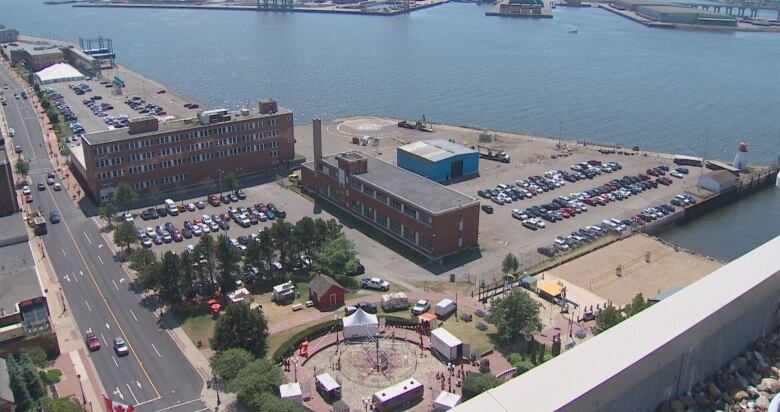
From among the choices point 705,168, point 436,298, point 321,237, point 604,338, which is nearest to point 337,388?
point 436,298

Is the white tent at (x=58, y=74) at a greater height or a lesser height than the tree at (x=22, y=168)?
greater

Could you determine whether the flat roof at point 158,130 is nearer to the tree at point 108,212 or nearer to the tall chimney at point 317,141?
the tree at point 108,212

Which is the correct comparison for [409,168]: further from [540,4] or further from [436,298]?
[540,4]

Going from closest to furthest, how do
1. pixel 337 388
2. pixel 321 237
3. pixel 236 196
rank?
pixel 337 388
pixel 321 237
pixel 236 196

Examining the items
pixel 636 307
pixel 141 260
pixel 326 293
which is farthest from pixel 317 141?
pixel 636 307

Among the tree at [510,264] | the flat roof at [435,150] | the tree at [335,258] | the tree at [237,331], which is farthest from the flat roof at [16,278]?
the flat roof at [435,150]

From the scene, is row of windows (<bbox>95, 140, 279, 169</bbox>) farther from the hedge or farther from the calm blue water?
the hedge

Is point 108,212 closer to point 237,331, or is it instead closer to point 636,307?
point 237,331
